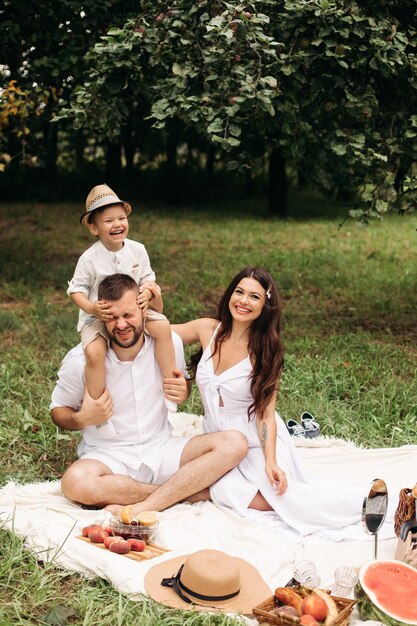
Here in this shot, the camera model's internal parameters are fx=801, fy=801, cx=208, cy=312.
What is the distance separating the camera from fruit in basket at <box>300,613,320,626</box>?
10.2ft

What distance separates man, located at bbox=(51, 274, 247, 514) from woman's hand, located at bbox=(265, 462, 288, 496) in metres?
0.17

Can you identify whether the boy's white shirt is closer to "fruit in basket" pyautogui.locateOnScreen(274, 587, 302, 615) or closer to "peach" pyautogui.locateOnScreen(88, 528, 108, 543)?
"peach" pyautogui.locateOnScreen(88, 528, 108, 543)

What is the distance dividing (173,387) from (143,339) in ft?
1.08

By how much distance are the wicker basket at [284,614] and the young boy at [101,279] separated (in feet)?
5.03

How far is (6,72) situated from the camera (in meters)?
9.60

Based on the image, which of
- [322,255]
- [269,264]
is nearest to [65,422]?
[269,264]

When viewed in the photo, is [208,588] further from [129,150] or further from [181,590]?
[129,150]

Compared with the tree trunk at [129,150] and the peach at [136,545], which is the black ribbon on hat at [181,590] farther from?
the tree trunk at [129,150]

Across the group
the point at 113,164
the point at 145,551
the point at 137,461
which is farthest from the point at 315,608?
the point at 113,164

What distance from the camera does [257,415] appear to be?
14.8 feet

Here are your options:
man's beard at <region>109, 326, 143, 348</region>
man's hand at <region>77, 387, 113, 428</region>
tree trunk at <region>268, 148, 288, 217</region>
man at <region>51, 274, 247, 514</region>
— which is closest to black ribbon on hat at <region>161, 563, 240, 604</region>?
man at <region>51, 274, 247, 514</region>

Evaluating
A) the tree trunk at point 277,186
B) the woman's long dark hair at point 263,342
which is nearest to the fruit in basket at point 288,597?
the woman's long dark hair at point 263,342

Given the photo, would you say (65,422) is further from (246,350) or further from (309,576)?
(309,576)

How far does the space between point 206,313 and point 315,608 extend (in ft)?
19.3
